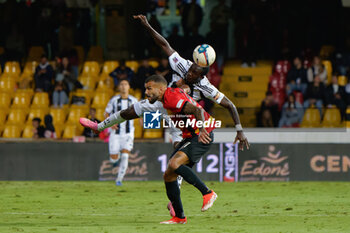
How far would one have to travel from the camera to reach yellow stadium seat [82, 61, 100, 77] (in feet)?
79.1

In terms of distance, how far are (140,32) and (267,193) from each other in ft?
35.4

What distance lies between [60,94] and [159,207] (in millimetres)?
10382

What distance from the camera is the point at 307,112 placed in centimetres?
1978

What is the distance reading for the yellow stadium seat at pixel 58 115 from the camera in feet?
72.6

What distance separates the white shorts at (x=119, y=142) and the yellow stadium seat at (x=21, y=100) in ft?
19.9

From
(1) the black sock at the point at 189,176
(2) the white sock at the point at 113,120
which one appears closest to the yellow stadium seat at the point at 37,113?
(2) the white sock at the point at 113,120

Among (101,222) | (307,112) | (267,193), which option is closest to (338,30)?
(307,112)

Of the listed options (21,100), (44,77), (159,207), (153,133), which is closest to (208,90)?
(159,207)

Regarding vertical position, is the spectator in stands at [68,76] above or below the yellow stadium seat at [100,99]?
above

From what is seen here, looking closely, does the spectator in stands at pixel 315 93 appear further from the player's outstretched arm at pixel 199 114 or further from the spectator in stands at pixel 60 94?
the player's outstretched arm at pixel 199 114

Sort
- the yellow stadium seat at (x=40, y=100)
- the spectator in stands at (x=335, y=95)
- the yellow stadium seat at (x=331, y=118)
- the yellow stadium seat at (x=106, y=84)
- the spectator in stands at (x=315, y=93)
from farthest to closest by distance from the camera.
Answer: the yellow stadium seat at (x=106, y=84)
the yellow stadium seat at (x=40, y=100)
the spectator in stands at (x=315, y=93)
the spectator in stands at (x=335, y=95)
the yellow stadium seat at (x=331, y=118)

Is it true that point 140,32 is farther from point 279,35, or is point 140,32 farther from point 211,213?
point 211,213

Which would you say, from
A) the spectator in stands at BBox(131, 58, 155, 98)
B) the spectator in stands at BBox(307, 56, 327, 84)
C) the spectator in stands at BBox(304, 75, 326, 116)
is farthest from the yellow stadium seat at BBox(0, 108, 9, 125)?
the spectator in stands at BBox(307, 56, 327, 84)

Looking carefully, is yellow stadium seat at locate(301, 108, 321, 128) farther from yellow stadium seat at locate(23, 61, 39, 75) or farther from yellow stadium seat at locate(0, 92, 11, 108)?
yellow stadium seat at locate(23, 61, 39, 75)
